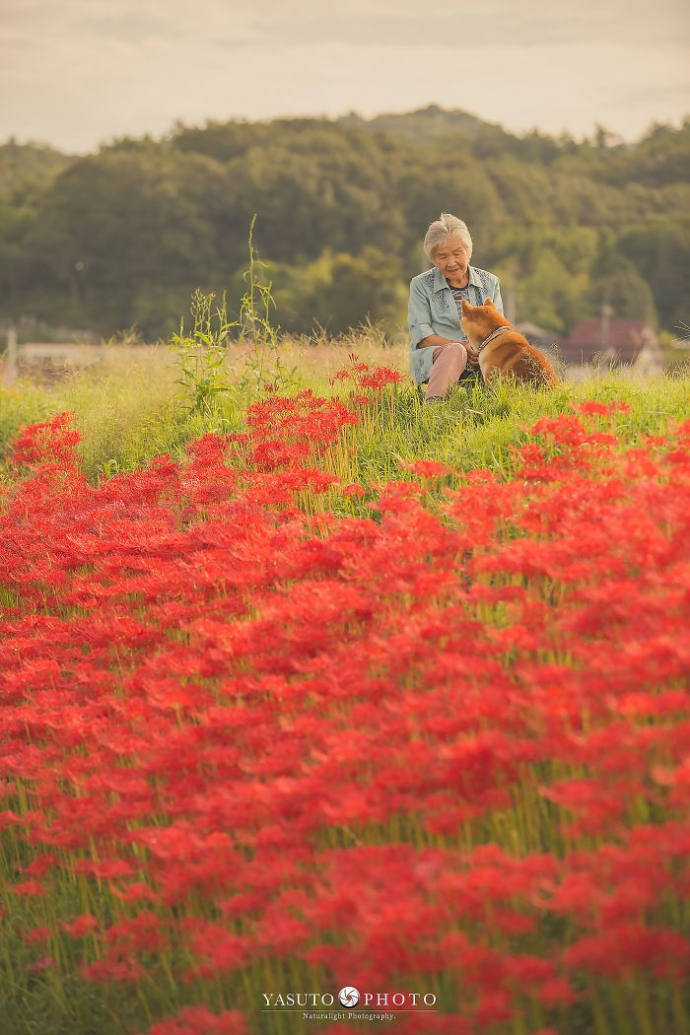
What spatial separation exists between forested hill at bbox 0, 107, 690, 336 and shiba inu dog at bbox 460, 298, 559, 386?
3967 centimetres

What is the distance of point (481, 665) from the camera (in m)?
3.38

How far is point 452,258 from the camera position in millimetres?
7547

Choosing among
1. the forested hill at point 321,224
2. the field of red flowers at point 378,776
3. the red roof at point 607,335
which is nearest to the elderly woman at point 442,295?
the field of red flowers at point 378,776

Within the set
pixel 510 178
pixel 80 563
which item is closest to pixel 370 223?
pixel 510 178

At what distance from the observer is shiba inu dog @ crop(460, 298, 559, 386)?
23.2 ft

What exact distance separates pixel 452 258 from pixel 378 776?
5.04m

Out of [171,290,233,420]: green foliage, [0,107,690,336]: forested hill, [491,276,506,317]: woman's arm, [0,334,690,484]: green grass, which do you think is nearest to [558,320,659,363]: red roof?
[0,107,690,336]: forested hill

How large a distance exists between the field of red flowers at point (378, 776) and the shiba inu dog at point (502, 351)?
5.49ft

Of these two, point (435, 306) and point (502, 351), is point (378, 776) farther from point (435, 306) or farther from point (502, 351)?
point (435, 306)

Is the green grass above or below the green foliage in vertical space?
below

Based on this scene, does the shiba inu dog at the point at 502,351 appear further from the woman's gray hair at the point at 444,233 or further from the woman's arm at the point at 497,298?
the woman's gray hair at the point at 444,233

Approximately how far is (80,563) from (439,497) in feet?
5.97

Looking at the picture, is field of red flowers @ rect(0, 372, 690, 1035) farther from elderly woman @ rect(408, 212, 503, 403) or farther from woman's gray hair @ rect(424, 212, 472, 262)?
woman's gray hair @ rect(424, 212, 472, 262)

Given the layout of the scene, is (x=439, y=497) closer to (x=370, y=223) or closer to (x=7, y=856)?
(x=7, y=856)
